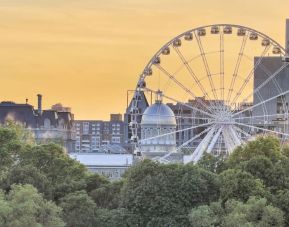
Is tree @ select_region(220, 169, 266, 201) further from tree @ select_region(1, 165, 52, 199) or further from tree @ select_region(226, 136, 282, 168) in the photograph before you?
tree @ select_region(1, 165, 52, 199)

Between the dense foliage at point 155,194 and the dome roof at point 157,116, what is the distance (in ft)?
146

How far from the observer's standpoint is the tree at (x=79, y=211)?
8731 cm

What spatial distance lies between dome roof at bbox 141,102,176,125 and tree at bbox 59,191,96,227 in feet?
162

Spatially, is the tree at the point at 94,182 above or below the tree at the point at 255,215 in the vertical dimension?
above

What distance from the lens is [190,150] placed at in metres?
170

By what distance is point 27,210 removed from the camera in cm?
8281

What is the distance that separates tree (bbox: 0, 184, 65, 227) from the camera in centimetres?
8206

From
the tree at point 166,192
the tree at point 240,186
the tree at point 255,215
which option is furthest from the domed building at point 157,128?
the tree at point 255,215

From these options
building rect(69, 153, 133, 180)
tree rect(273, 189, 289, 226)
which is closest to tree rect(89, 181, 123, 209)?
tree rect(273, 189, 289, 226)

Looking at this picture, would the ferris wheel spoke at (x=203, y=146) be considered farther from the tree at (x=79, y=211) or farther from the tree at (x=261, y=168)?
the tree at (x=79, y=211)

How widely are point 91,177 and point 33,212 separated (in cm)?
1421

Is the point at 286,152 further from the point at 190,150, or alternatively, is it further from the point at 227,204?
the point at 190,150

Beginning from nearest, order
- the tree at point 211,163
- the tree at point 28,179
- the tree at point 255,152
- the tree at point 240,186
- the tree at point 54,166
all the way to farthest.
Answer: the tree at point 240,186, the tree at point 28,179, the tree at point 255,152, the tree at point 54,166, the tree at point 211,163

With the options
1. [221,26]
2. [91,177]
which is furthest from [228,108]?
[91,177]
